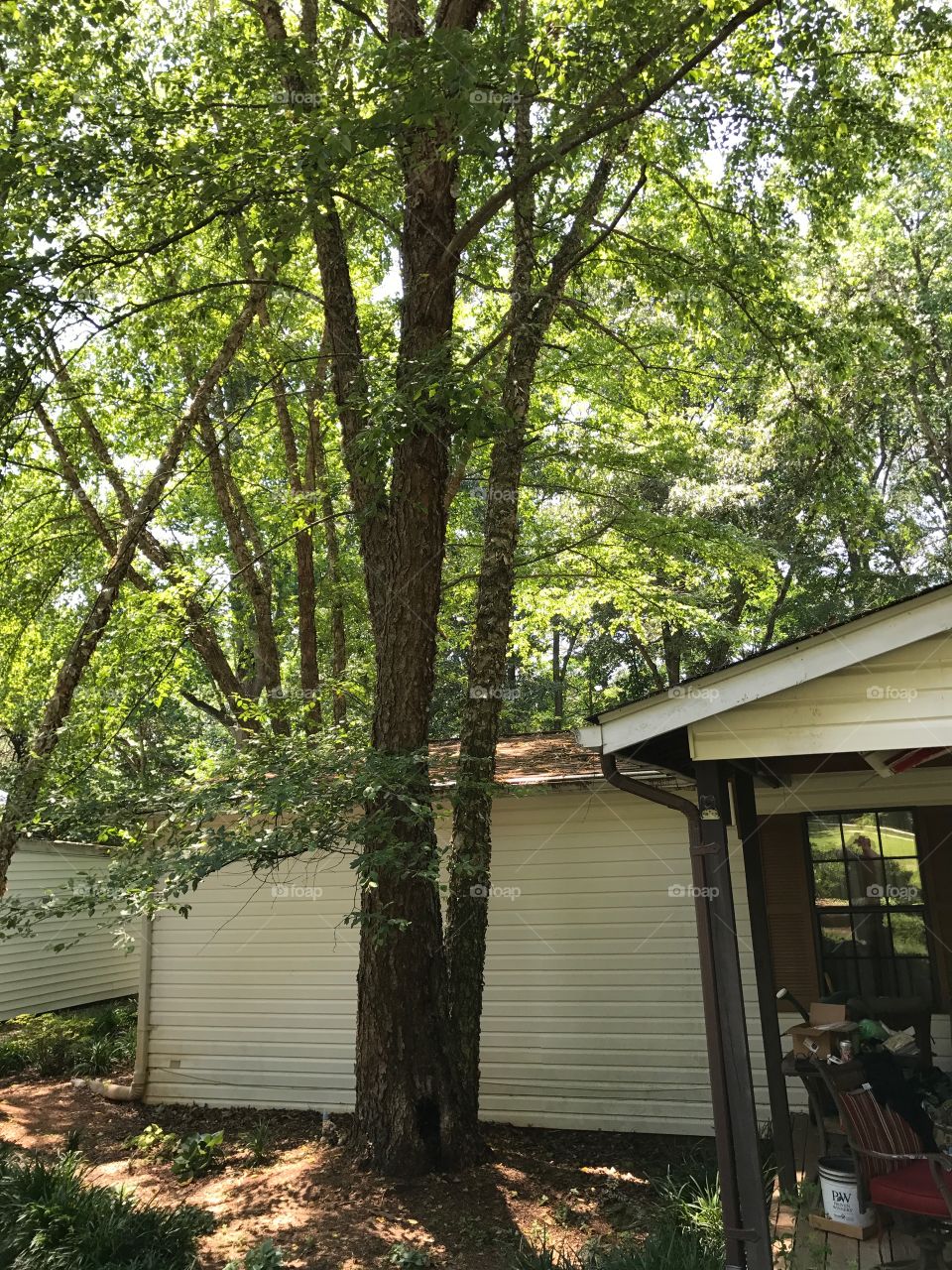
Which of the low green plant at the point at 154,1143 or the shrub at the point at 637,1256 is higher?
the shrub at the point at 637,1256

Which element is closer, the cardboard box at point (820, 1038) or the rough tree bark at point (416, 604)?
the cardboard box at point (820, 1038)

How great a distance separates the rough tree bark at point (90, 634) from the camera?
8461mm

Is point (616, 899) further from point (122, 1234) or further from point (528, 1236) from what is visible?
point (122, 1234)

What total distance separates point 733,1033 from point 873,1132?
1.15m

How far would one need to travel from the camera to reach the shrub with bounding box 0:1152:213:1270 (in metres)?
5.29

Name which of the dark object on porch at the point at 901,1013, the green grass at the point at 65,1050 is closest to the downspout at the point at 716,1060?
the dark object on porch at the point at 901,1013

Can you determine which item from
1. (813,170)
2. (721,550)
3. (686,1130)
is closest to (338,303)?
(813,170)

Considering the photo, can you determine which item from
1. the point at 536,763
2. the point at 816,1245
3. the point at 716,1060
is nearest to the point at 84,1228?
the point at 716,1060

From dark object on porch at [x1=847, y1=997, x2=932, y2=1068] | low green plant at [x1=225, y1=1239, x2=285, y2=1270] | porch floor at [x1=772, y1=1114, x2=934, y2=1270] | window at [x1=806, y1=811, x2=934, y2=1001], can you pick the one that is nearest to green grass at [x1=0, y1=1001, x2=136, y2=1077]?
low green plant at [x1=225, y1=1239, x2=285, y2=1270]

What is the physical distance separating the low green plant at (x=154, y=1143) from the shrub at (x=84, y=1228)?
6.63ft

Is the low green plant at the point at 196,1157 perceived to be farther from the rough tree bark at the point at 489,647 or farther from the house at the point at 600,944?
the rough tree bark at the point at 489,647

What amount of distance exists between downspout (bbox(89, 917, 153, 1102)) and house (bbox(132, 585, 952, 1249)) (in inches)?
1.6

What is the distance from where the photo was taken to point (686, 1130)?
8320 millimetres

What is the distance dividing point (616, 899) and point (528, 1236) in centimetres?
336
